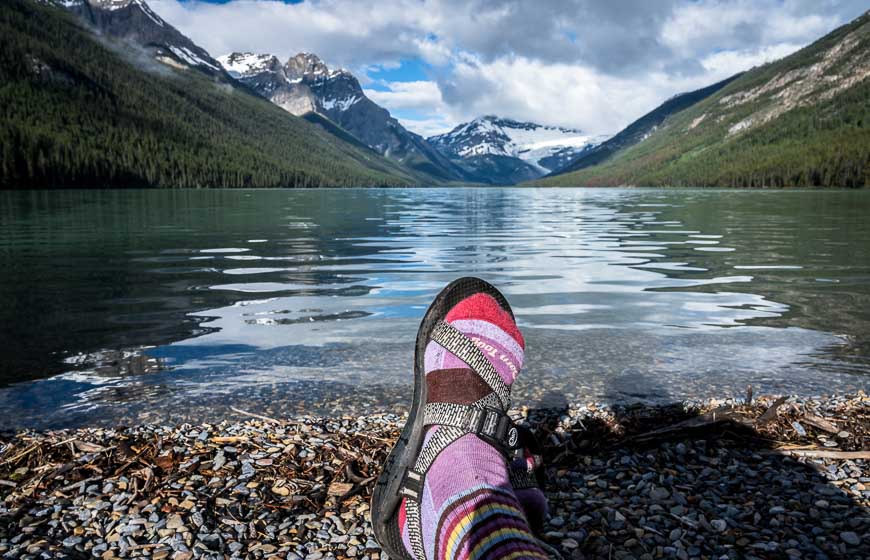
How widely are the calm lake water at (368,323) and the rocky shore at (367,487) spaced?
3.56 feet

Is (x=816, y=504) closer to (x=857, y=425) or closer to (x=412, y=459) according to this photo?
(x=857, y=425)

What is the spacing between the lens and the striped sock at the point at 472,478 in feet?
7.93

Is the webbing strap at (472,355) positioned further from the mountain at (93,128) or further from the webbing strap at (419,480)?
the mountain at (93,128)

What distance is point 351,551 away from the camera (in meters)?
2.90

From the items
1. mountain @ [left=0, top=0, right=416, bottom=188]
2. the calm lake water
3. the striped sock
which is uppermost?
mountain @ [left=0, top=0, right=416, bottom=188]

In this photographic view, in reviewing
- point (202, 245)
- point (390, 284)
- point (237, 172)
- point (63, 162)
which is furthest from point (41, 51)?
point (390, 284)

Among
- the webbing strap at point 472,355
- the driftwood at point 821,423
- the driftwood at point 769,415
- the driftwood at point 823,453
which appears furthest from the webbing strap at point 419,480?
the driftwood at point 821,423

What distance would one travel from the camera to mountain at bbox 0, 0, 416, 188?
325ft

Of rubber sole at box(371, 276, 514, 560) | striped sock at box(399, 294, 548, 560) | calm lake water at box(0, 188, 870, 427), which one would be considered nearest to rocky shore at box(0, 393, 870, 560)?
rubber sole at box(371, 276, 514, 560)

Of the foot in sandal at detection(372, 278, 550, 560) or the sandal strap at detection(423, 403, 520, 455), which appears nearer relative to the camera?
the foot in sandal at detection(372, 278, 550, 560)

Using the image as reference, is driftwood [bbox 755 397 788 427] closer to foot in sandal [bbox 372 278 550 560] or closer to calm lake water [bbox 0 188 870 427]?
calm lake water [bbox 0 188 870 427]

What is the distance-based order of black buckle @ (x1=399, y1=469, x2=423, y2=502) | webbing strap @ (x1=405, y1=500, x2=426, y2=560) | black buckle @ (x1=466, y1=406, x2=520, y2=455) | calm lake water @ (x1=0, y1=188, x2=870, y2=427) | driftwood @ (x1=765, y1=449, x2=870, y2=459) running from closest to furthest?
webbing strap @ (x1=405, y1=500, x2=426, y2=560) → black buckle @ (x1=399, y1=469, x2=423, y2=502) → black buckle @ (x1=466, y1=406, x2=520, y2=455) → driftwood @ (x1=765, y1=449, x2=870, y2=459) → calm lake water @ (x1=0, y1=188, x2=870, y2=427)

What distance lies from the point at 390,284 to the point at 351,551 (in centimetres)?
939

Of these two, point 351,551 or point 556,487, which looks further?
point 556,487
